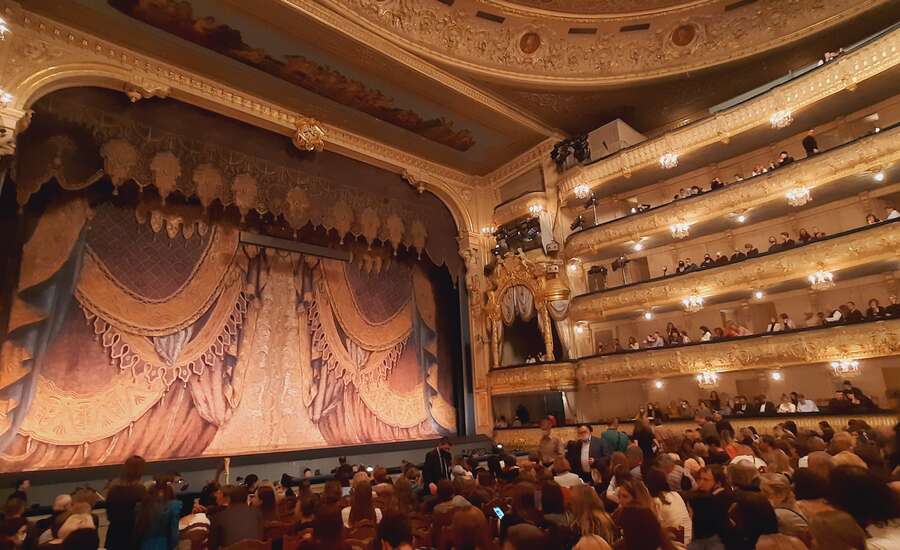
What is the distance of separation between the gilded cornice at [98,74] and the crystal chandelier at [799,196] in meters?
11.1

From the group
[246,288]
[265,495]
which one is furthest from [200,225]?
[265,495]

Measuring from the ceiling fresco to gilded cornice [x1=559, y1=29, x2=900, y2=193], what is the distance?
14.0 ft

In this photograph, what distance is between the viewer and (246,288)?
12.4 metres

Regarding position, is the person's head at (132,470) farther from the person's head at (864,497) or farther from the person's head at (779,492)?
the person's head at (864,497)

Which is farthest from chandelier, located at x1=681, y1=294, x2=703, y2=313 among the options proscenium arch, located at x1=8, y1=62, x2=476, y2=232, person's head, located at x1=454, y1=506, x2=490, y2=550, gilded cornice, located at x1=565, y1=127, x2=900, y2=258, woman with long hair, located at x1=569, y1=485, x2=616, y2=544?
person's head, located at x1=454, y1=506, x2=490, y2=550

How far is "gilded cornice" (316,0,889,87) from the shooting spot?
11805mm

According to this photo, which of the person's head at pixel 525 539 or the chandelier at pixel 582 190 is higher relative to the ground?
the chandelier at pixel 582 190

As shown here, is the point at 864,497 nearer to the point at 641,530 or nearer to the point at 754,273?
the point at 641,530

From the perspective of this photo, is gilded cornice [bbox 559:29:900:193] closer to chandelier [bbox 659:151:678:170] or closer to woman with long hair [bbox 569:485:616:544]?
chandelier [bbox 659:151:678:170]

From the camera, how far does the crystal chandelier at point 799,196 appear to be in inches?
429

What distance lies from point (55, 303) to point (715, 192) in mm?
15041

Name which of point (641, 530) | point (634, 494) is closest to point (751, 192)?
point (634, 494)

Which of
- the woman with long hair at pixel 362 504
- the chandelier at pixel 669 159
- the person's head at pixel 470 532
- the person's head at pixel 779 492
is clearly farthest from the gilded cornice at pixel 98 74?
the person's head at pixel 779 492

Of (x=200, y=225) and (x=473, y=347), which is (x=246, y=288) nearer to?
(x=200, y=225)
